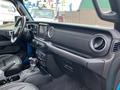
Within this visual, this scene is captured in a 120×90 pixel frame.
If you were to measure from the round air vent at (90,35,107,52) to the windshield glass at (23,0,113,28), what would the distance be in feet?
0.58

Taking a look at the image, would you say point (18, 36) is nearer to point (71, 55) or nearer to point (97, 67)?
point (71, 55)


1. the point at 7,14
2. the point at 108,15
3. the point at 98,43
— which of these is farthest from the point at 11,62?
the point at 108,15

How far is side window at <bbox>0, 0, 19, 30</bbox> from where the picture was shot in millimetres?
3204

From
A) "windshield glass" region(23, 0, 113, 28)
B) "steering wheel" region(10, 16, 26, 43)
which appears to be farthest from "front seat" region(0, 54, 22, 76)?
"windshield glass" region(23, 0, 113, 28)

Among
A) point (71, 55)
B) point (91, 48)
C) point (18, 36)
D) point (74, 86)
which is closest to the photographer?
point (91, 48)

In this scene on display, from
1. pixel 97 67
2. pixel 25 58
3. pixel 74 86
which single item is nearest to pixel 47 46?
pixel 74 86

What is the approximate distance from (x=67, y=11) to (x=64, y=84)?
162 centimetres

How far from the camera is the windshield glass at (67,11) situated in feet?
7.14

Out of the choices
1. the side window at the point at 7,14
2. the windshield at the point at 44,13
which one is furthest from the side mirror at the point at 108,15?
the windshield at the point at 44,13

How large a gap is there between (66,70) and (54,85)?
0.90 feet

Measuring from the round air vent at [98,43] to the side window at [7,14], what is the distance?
1.97 metres

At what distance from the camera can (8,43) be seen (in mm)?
3004

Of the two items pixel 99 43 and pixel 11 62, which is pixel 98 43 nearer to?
pixel 99 43

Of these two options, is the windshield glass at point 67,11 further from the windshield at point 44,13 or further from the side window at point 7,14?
the side window at point 7,14
